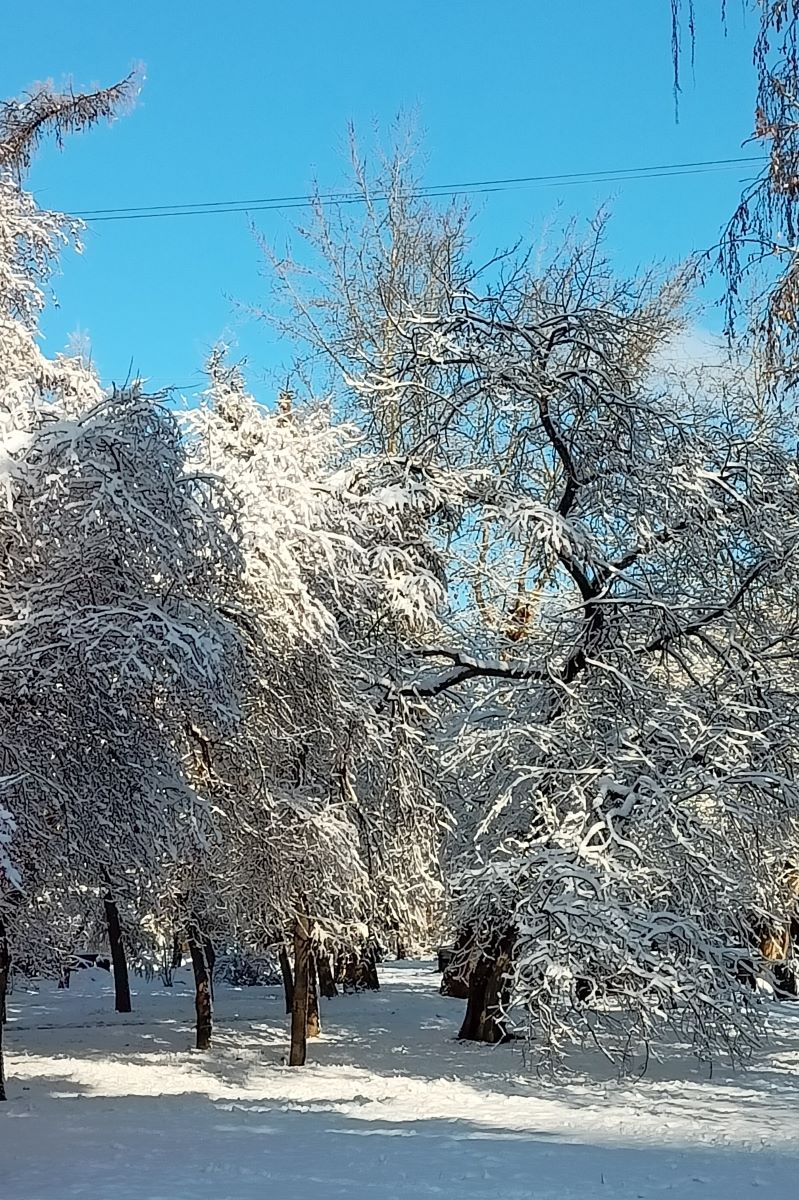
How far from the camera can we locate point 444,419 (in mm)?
11289

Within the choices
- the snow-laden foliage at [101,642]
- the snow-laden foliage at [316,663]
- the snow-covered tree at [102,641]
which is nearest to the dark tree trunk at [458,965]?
the snow-laden foliage at [316,663]

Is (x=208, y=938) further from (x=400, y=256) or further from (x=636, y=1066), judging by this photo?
(x=400, y=256)

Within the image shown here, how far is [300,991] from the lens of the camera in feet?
44.0

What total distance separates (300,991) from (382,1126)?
176 inches

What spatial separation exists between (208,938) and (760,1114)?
326 inches

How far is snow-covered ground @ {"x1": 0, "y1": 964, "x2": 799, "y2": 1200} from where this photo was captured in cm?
684

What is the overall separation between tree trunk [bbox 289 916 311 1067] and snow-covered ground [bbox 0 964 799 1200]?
218 mm

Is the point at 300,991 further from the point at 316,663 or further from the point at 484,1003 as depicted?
the point at 316,663

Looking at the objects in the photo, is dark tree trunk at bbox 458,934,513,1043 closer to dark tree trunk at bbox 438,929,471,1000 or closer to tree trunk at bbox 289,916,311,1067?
dark tree trunk at bbox 438,929,471,1000

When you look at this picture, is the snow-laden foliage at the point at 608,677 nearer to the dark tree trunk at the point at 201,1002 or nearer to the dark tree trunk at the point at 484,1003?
the dark tree trunk at the point at 484,1003

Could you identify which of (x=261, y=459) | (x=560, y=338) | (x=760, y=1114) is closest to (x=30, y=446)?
(x=261, y=459)

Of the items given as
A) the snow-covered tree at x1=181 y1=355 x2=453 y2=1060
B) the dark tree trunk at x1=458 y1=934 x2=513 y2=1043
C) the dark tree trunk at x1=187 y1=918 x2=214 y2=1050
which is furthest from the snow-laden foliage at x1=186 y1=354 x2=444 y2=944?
the dark tree trunk at x1=187 y1=918 x2=214 y2=1050

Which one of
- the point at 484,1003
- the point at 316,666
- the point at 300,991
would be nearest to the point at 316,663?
the point at 316,666

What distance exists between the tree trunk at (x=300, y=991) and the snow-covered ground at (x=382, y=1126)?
0.22 meters
